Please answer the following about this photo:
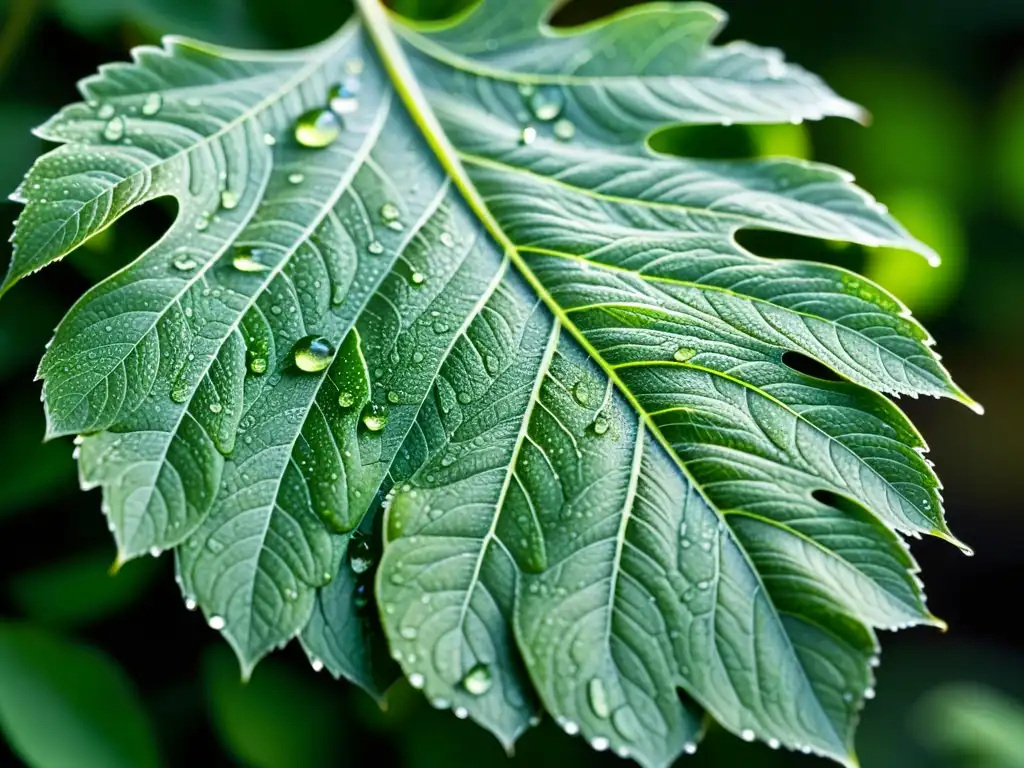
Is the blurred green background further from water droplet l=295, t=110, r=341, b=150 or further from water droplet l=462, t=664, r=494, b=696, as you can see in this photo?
water droplet l=462, t=664, r=494, b=696

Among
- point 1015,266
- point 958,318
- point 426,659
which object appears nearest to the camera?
point 426,659

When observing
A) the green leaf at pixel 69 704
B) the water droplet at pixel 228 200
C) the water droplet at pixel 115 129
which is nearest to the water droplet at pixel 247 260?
the water droplet at pixel 228 200

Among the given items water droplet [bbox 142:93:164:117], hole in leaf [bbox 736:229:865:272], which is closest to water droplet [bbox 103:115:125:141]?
water droplet [bbox 142:93:164:117]

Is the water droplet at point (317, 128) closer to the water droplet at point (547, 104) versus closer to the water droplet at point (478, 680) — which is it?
the water droplet at point (547, 104)

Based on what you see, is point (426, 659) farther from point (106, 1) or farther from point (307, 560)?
point (106, 1)

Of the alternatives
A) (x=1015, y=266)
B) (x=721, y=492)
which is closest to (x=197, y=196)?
(x=721, y=492)
